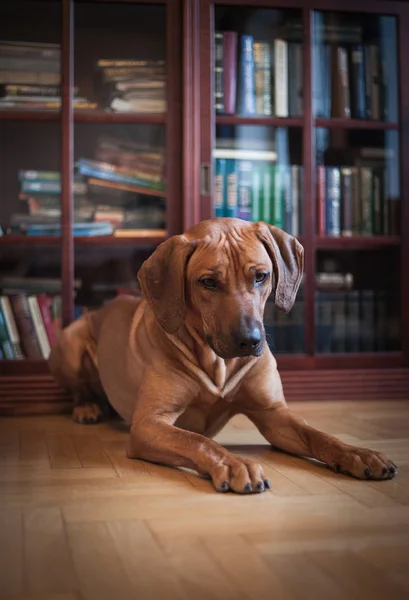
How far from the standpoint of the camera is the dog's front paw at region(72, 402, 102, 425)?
264cm

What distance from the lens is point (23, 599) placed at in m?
1.10

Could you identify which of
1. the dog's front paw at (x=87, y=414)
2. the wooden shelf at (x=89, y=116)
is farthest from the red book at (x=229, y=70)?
the dog's front paw at (x=87, y=414)

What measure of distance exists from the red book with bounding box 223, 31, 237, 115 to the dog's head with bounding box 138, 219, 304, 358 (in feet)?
3.63

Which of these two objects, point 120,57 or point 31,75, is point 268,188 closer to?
point 120,57

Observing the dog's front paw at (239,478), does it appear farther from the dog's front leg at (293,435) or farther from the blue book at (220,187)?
the blue book at (220,187)

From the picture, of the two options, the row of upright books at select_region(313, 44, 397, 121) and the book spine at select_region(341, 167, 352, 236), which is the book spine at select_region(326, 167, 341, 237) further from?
the row of upright books at select_region(313, 44, 397, 121)

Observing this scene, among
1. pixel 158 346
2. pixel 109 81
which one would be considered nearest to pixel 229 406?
pixel 158 346

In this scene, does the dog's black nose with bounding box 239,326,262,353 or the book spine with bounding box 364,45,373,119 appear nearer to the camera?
the dog's black nose with bounding box 239,326,262,353

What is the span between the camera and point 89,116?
298 cm

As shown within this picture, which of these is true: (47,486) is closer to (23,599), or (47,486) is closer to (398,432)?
(23,599)

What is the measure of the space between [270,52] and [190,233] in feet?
4.25

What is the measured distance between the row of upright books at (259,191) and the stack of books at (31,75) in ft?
2.04

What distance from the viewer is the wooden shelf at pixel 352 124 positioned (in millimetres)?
3125

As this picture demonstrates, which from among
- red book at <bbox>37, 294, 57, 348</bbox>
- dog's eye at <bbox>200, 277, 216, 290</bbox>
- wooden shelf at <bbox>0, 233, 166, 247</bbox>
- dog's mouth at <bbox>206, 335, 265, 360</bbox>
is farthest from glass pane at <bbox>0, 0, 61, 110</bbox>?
dog's mouth at <bbox>206, 335, 265, 360</bbox>
